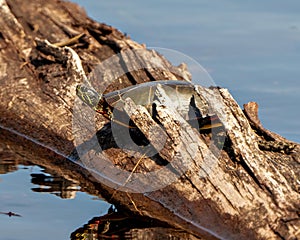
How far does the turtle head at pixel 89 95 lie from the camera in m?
8.58

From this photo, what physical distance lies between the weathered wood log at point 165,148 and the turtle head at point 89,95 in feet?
0.78

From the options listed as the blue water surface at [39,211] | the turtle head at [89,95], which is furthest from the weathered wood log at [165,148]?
the blue water surface at [39,211]

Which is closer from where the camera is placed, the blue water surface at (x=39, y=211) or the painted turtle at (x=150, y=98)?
the blue water surface at (x=39, y=211)

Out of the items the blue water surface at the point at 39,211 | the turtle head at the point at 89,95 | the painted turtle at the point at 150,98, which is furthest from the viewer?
the turtle head at the point at 89,95

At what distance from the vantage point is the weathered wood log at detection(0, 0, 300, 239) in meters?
6.96

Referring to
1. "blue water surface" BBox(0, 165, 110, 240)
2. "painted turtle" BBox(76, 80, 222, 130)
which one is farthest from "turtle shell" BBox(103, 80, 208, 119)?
"blue water surface" BBox(0, 165, 110, 240)

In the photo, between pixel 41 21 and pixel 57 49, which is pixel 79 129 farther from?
pixel 41 21

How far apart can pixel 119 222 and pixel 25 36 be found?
Answer: 5045mm

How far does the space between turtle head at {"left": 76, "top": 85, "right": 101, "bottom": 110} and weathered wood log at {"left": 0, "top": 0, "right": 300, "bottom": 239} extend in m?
0.24

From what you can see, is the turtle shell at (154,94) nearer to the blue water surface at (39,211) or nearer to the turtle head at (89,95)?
the turtle head at (89,95)

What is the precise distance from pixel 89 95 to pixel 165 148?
1.58 meters

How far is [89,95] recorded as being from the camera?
876 cm

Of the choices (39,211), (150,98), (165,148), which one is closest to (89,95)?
(150,98)

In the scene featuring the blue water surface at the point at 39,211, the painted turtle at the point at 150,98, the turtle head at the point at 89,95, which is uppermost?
the turtle head at the point at 89,95
